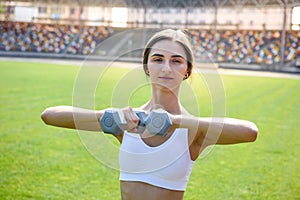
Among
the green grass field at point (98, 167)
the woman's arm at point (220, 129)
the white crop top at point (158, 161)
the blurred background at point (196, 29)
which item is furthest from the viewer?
the blurred background at point (196, 29)

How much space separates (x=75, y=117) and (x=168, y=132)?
0.32 m

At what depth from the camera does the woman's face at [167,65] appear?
1.48 m

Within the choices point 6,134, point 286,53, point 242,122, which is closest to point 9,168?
point 6,134

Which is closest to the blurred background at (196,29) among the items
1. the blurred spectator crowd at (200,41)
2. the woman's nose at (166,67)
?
the blurred spectator crowd at (200,41)

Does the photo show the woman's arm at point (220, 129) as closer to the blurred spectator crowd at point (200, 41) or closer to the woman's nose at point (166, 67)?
the woman's nose at point (166, 67)

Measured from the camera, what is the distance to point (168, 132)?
1.41m

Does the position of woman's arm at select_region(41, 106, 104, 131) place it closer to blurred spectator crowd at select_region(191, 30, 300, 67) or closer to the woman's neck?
the woman's neck

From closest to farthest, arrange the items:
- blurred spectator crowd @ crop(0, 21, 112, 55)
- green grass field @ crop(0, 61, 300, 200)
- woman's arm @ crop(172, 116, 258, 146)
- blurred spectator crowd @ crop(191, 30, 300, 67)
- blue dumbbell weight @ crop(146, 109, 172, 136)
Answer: blue dumbbell weight @ crop(146, 109, 172, 136), woman's arm @ crop(172, 116, 258, 146), green grass field @ crop(0, 61, 300, 200), blurred spectator crowd @ crop(191, 30, 300, 67), blurred spectator crowd @ crop(0, 21, 112, 55)

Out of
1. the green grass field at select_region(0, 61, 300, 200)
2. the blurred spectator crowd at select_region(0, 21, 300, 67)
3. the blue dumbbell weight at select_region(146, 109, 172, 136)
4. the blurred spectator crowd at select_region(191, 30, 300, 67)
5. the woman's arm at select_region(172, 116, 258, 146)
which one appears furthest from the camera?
the blurred spectator crowd at select_region(0, 21, 300, 67)

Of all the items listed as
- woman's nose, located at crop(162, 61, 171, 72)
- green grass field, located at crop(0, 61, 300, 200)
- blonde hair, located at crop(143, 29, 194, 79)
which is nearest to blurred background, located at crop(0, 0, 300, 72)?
green grass field, located at crop(0, 61, 300, 200)

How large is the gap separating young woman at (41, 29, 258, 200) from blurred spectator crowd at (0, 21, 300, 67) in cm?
3556

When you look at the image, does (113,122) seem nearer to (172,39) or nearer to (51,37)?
(172,39)

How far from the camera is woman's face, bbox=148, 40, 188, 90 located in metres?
1.48

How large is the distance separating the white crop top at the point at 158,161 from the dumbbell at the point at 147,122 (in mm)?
316
